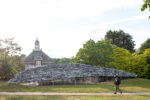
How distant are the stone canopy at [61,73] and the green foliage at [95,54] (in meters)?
5.95

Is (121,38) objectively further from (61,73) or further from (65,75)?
(65,75)

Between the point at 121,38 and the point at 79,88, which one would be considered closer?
the point at 79,88

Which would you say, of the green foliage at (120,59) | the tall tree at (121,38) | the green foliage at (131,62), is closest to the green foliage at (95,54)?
the green foliage at (120,59)

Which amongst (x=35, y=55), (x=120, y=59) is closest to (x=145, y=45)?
(x=120, y=59)

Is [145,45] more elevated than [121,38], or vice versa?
[121,38]

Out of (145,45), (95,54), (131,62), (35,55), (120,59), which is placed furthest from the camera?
(35,55)

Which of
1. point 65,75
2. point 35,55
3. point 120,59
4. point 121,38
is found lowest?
point 65,75

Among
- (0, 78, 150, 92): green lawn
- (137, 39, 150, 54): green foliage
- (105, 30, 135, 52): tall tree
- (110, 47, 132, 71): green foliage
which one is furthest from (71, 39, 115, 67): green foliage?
(105, 30, 135, 52): tall tree

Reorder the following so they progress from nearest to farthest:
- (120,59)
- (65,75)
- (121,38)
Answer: (65,75) < (120,59) < (121,38)

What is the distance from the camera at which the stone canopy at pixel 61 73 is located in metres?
36.3

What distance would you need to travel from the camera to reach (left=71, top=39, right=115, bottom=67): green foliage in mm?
44562

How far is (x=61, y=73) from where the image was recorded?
3766 cm

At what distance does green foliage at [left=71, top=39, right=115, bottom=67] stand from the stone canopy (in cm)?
595

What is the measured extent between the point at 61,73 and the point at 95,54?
1008 centimetres
